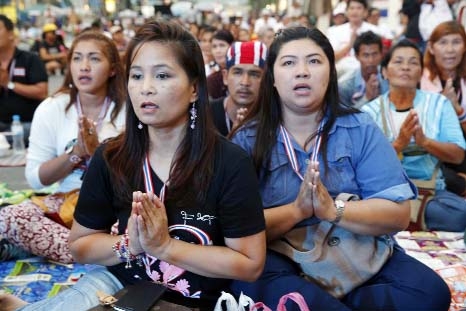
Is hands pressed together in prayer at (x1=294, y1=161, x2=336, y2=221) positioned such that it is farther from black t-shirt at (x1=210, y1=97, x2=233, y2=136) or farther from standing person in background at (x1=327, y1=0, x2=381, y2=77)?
standing person in background at (x1=327, y1=0, x2=381, y2=77)

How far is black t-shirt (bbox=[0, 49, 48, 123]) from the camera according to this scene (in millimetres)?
5602

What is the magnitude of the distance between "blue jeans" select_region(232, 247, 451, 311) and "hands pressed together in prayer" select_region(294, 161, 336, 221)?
0.25m

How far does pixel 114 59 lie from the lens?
10.6 feet

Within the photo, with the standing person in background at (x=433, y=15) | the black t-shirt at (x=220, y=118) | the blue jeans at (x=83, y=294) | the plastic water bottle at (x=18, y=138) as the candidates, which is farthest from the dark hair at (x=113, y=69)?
the standing person in background at (x=433, y=15)

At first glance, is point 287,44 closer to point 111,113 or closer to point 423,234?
point 111,113

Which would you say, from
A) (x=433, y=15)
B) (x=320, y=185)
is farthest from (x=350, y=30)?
(x=320, y=185)

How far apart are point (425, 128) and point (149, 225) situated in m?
2.43

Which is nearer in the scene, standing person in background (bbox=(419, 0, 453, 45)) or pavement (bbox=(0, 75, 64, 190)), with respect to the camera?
pavement (bbox=(0, 75, 64, 190))

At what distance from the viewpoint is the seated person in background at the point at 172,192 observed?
6.14 ft

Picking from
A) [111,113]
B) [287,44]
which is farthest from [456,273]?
[111,113]

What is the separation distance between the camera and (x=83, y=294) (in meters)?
1.92

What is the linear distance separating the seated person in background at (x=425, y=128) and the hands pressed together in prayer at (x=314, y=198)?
148 cm

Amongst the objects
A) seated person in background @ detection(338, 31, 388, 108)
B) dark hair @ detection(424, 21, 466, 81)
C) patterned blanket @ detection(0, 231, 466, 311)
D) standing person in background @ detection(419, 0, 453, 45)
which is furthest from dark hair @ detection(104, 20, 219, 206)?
standing person in background @ detection(419, 0, 453, 45)

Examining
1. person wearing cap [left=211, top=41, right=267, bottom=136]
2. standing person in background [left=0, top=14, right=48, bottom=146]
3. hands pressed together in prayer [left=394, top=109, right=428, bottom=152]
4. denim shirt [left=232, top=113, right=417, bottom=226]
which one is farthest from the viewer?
standing person in background [left=0, top=14, right=48, bottom=146]
